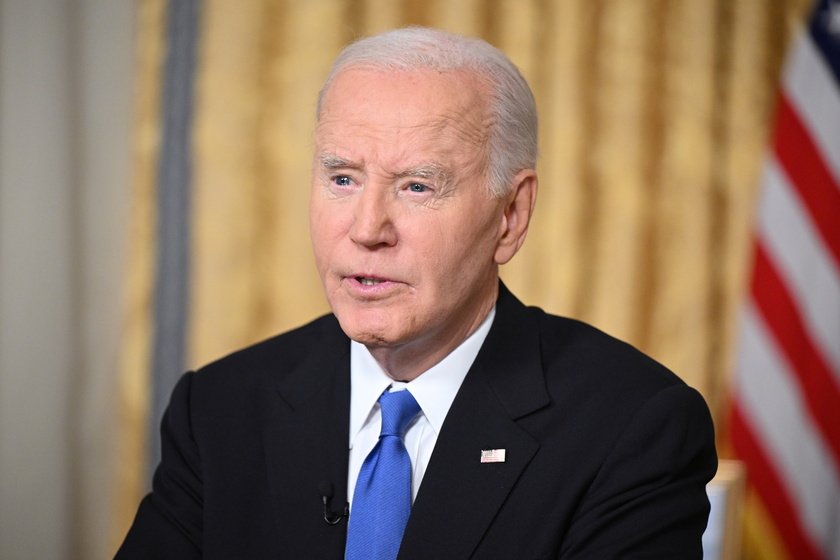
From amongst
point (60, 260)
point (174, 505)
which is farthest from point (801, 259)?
point (60, 260)

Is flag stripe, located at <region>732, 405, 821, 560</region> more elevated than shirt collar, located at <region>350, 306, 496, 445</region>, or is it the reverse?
shirt collar, located at <region>350, 306, 496, 445</region>

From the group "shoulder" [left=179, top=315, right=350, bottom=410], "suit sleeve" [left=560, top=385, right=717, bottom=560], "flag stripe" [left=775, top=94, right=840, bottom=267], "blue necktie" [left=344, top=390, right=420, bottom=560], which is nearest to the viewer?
"suit sleeve" [left=560, top=385, right=717, bottom=560]

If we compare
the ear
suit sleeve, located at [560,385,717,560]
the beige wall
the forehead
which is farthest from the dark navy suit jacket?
the beige wall

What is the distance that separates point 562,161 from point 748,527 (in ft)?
5.03

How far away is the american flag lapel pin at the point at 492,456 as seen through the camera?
5.80ft

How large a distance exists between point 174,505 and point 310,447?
0.34 meters

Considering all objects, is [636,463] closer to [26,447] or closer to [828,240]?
[828,240]

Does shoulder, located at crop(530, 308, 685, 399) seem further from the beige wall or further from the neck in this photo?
the beige wall

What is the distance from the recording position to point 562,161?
3396 millimetres

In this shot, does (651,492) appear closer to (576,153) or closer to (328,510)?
(328,510)

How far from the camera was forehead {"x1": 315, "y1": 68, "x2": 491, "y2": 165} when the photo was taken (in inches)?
65.2

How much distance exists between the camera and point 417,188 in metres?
1.69

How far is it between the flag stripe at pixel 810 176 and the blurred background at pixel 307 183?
118 mm

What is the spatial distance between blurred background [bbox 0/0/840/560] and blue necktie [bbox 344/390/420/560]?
64.5 inches
